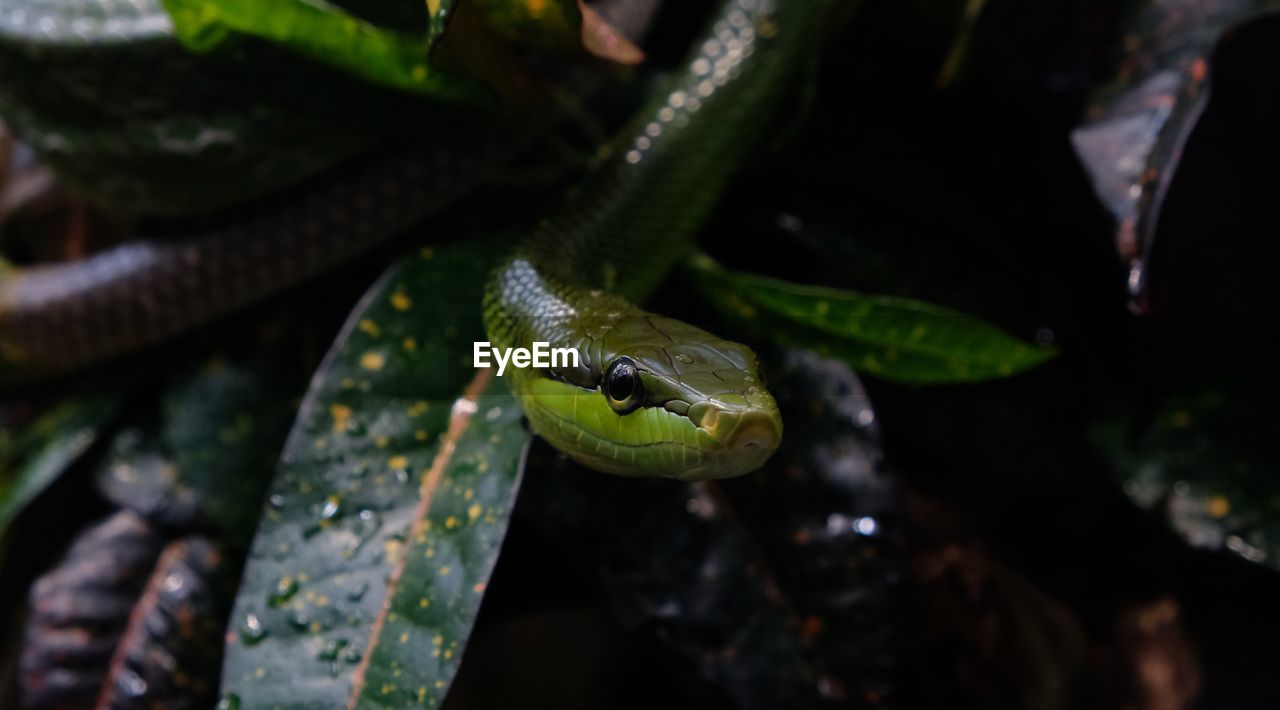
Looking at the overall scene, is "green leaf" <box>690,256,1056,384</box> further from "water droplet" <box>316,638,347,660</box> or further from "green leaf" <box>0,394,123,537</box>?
"green leaf" <box>0,394,123,537</box>

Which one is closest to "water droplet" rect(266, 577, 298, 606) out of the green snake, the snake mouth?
the green snake

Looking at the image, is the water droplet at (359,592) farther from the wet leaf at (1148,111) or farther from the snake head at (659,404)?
the wet leaf at (1148,111)

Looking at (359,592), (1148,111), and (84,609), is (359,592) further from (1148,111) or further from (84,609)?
(1148,111)

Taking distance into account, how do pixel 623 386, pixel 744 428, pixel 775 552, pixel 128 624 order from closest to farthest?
pixel 744 428, pixel 623 386, pixel 775 552, pixel 128 624

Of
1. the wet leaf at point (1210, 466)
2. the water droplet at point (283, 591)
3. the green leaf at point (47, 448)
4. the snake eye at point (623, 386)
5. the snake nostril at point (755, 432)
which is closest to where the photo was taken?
the snake nostril at point (755, 432)

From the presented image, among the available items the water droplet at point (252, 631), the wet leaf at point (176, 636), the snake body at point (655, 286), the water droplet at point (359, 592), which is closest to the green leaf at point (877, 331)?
the snake body at point (655, 286)

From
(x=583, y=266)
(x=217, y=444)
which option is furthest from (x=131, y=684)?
(x=583, y=266)
